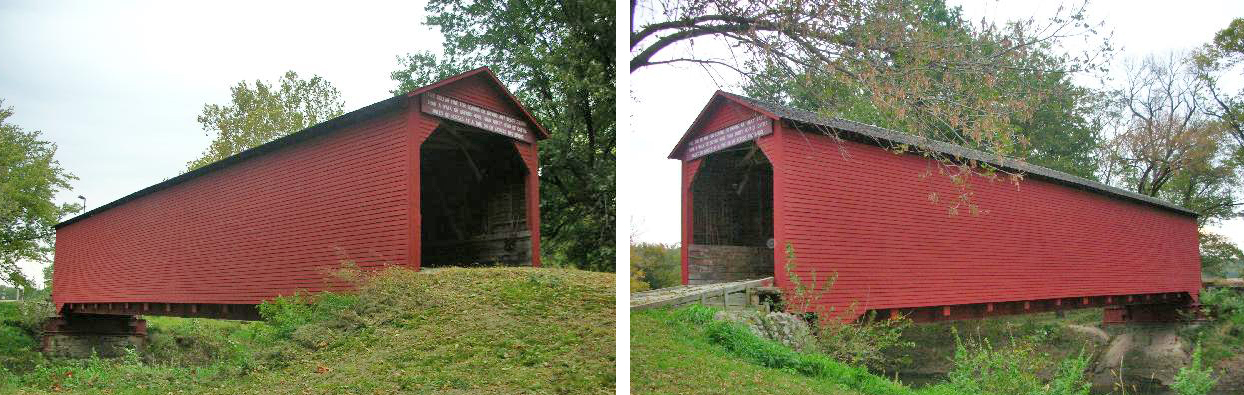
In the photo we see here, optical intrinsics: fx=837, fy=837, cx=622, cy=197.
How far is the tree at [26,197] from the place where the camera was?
499 cm

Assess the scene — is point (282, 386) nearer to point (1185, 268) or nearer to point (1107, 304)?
point (1185, 268)

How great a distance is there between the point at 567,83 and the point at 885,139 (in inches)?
156

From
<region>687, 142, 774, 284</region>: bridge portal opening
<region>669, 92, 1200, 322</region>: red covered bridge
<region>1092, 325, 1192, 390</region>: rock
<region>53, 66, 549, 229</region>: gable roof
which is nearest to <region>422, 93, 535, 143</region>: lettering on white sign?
<region>53, 66, 549, 229</region>: gable roof

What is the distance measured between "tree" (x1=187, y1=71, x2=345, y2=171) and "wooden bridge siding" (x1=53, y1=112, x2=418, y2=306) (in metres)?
0.20

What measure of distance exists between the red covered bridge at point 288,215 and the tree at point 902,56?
1588 millimetres

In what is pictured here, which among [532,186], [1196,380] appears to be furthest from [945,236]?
[532,186]

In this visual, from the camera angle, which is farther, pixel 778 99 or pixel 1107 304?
pixel 1107 304

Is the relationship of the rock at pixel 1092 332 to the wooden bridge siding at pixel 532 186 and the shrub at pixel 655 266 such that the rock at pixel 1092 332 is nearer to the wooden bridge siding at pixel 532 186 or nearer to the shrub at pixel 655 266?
the shrub at pixel 655 266

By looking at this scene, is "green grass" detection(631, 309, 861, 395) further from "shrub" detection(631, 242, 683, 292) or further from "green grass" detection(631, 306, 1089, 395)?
"shrub" detection(631, 242, 683, 292)

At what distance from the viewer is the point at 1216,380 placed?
7941 millimetres

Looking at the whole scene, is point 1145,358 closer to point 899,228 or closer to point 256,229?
point 899,228

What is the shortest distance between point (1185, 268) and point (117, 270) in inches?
376

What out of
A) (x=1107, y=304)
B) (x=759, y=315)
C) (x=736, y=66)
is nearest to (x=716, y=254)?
(x=759, y=315)

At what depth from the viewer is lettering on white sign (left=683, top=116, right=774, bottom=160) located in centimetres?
825
